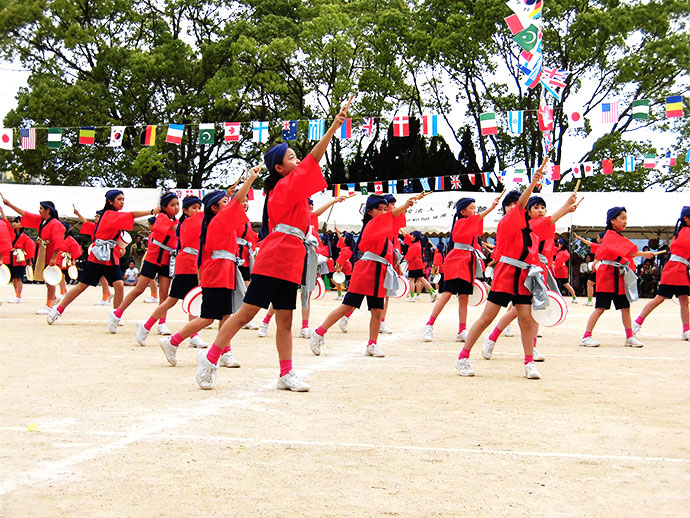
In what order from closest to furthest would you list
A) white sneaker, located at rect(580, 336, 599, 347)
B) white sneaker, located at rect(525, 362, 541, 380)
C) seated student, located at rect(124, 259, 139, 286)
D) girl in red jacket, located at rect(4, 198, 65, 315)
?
white sneaker, located at rect(525, 362, 541, 380) < white sneaker, located at rect(580, 336, 599, 347) < girl in red jacket, located at rect(4, 198, 65, 315) < seated student, located at rect(124, 259, 139, 286)

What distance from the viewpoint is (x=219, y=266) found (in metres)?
7.60

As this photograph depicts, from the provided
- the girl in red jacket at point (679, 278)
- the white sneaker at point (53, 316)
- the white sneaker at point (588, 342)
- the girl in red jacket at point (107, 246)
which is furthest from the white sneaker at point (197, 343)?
the girl in red jacket at point (679, 278)

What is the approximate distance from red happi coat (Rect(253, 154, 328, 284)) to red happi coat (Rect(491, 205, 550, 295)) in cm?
230

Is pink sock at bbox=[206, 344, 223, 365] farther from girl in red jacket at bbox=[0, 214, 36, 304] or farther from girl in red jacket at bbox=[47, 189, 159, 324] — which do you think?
girl in red jacket at bbox=[0, 214, 36, 304]

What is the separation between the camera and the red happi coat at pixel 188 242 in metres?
9.16

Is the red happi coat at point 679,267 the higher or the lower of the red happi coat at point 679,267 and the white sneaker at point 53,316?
the higher

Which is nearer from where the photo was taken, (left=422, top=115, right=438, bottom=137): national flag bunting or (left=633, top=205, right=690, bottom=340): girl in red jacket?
(left=633, top=205, right=690, bottom=340): girl in red jacket

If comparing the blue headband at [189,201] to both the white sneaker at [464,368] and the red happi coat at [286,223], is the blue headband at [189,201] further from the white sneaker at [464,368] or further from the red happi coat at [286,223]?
the white sneaker at [464,368]

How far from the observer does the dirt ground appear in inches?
135

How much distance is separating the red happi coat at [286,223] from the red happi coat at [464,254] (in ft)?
16.6

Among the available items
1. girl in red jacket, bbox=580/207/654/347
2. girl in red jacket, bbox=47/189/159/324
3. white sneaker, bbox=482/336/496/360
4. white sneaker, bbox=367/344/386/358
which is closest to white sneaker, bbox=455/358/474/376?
white sneaker, bbox=482/336/496/360

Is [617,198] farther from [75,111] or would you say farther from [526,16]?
[75,111]

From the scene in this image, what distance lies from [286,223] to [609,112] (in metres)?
21.6

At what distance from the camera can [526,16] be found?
13.0 m
